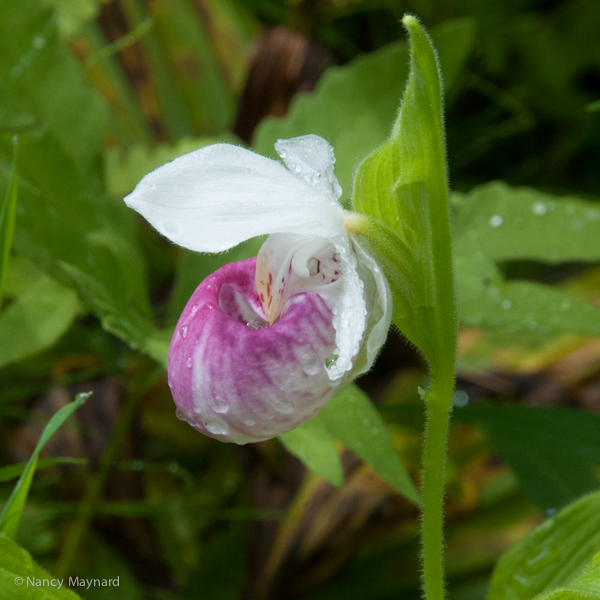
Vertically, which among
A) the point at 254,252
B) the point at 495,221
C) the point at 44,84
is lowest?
the point at 495,221

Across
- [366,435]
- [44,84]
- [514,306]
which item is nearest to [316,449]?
[366,435]

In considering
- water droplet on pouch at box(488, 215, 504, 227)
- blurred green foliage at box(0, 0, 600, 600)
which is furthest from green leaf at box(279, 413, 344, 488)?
water droplet on pouch at box(488, 215, 504, 227)

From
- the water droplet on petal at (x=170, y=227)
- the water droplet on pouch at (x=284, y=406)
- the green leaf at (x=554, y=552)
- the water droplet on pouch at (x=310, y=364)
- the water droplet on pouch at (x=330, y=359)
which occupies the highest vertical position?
the water droplet on petal at (x=170, y=227)

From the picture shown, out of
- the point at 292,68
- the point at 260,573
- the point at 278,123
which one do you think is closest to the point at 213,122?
the point at 292,68

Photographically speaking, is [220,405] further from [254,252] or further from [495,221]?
[495,221]

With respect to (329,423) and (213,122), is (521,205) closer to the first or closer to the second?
(329,423)

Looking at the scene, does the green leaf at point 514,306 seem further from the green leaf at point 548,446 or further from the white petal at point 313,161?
the white petal at point 313,161

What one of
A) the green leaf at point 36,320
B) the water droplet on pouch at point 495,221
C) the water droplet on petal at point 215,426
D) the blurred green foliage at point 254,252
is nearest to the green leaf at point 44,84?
the blurred green foliage at point 254,252
